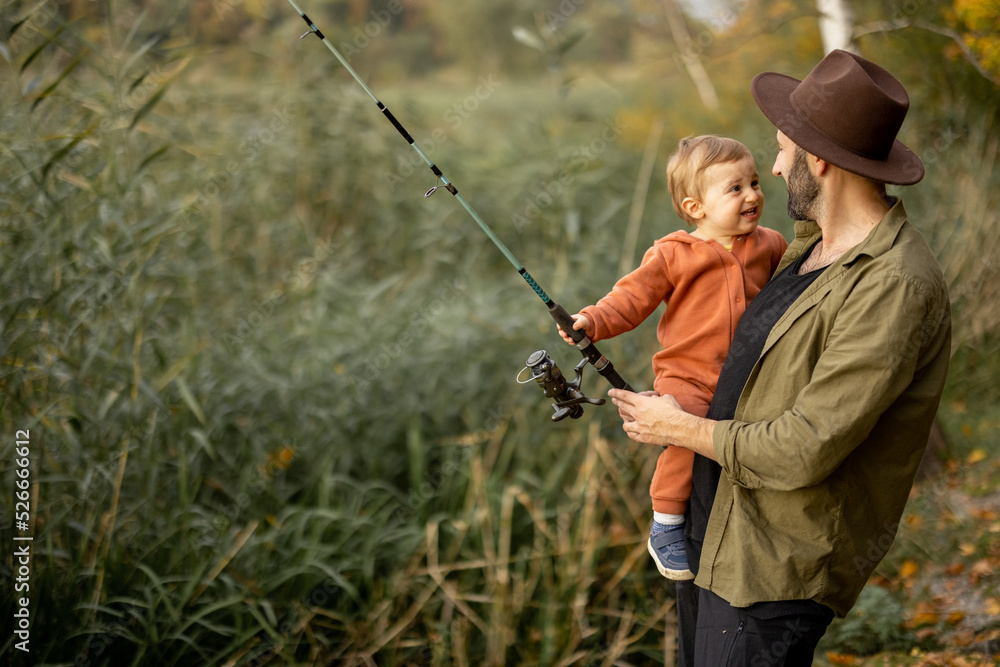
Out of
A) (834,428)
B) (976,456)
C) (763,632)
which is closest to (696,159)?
(834,428)

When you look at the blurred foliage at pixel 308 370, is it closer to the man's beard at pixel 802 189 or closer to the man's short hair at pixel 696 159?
the man's short hair at pixel 696 159

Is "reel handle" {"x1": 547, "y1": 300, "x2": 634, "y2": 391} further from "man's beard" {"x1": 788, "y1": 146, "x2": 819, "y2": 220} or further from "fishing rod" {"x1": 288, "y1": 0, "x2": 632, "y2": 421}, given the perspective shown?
"man's beard" {"x1": 788, "y1": 146, "x2": 819, "y2": 220}

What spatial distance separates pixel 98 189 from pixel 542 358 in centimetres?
218

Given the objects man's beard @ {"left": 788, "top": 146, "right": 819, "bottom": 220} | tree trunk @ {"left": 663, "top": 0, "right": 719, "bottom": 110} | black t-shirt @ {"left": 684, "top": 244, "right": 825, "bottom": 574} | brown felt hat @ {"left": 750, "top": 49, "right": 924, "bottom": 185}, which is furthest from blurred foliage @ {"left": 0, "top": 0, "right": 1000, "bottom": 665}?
tree trunk @ {"left": 663, "top": 0, "right": 719, "bottom": 110}

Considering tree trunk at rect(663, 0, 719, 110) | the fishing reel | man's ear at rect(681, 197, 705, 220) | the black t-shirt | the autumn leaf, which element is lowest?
the autumn leaf

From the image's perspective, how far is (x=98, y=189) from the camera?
129 inches

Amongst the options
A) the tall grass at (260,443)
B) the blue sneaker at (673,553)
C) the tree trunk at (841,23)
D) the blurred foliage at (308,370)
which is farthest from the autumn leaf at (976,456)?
the blue sneaker at (673,553)

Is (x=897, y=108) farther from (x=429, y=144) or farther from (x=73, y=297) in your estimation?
(x=429, y=144)

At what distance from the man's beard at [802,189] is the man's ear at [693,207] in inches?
9.1

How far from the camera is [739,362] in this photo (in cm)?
194

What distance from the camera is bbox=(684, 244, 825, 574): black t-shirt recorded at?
190 centimetres

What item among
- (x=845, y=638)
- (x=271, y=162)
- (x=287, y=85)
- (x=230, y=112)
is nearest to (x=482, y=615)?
(x=845, y=638)

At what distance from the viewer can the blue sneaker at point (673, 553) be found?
2125 mm

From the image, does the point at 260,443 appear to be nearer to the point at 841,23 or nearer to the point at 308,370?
the point at 308,370
